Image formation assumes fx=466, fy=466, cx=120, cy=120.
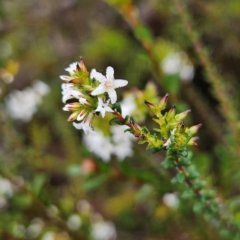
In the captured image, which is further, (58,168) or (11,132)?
(58,168)

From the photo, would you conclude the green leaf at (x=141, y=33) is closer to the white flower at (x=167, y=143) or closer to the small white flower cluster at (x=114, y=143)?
the small white flower cluster at (x=114, y=143)

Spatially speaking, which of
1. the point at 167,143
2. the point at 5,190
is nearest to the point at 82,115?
the point at 167,143

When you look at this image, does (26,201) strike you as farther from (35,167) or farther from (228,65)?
(228,65)

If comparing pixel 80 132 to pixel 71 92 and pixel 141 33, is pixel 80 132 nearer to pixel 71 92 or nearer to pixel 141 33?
pixel 141 33

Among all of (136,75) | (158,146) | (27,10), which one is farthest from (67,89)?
(27,10)

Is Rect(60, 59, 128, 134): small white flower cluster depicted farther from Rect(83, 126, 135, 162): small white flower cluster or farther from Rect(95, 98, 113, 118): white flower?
Rect(83, 126, 135, 162): small white flower cluster

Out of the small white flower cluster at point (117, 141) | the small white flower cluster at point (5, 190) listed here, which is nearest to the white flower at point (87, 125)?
the small white flower cluster at point (117, 141)
